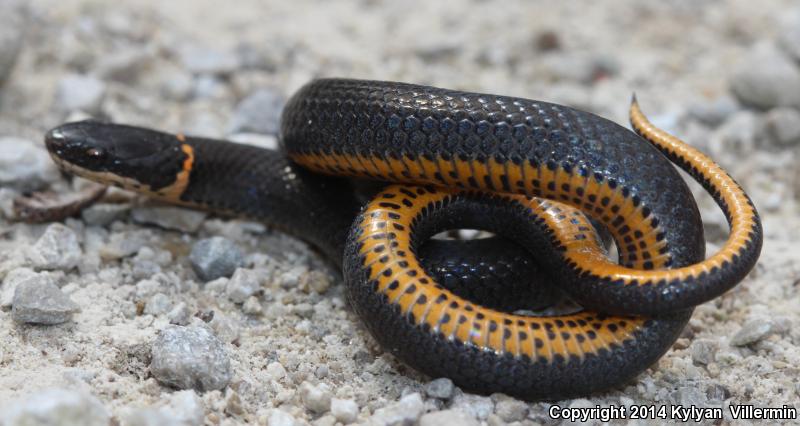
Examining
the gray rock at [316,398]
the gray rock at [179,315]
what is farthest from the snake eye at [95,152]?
the gray rock at [316,398]

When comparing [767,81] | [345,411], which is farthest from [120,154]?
[767,81]

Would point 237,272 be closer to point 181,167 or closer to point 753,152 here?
Result: point 181,167

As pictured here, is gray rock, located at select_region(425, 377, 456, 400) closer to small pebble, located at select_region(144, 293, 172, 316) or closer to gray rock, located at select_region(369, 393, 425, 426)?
gray rock, located at select_region(369, 393, 425, 426)

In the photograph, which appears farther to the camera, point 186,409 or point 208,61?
point 208,61

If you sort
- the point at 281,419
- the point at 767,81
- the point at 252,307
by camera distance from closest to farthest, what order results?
the point at 281,419
the point at 252,307
the point at 767,81

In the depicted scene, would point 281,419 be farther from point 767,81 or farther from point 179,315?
point 767,81
